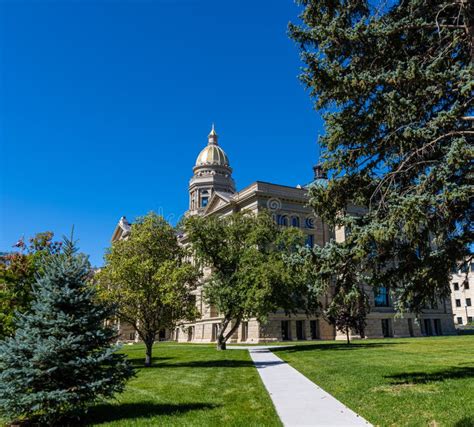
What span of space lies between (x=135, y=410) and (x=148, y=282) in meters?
12.0

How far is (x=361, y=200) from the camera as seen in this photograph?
41.7 ft

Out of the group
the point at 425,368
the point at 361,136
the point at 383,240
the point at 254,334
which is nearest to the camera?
the point at 383,240

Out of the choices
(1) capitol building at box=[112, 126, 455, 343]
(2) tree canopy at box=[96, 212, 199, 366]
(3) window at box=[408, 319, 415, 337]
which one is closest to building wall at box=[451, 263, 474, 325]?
(1) capitol building at box=[112, 126, 455, 343]

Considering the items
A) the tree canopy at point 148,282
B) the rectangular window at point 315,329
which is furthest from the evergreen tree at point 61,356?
the rectangular window at point 315,329

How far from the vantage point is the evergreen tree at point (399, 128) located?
10555mm

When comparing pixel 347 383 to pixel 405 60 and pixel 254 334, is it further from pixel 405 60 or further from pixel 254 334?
pixel 254 334

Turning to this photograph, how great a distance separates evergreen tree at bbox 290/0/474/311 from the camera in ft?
34.6

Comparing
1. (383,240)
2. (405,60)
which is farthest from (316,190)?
(405,60)

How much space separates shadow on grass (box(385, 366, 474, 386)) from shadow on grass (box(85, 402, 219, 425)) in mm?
5889

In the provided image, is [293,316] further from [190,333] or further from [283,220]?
[190,333]

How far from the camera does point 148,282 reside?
21.7 metres

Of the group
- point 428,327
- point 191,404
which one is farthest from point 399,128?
point 428,327

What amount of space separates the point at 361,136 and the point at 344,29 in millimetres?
3017

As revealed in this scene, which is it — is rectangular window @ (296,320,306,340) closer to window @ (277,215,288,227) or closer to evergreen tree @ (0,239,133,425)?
window @ (277,215,288,227)
